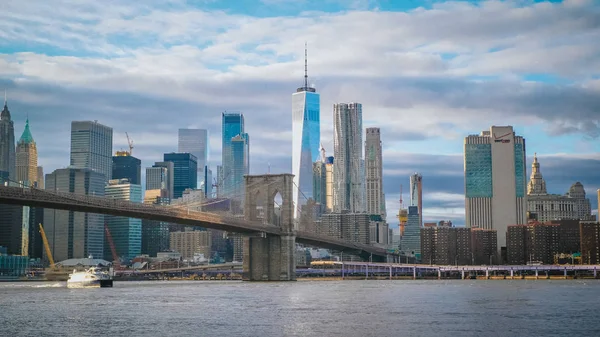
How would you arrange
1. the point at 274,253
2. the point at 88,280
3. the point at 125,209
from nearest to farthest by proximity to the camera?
the point at 125,209, the point at 88,280, the point at 274,253

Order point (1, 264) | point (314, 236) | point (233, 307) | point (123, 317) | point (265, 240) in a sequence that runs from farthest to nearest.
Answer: point (1, 264) → point (314, 236) → point (265, 240) → point (233, 307) → point (123, 317)

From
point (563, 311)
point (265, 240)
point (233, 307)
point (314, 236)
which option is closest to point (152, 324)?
point (233, 307)

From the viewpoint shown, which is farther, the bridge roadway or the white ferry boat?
the white ferry boat

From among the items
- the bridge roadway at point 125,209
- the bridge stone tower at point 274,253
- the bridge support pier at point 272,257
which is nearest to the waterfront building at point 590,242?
the bridge roadway at point 125,209

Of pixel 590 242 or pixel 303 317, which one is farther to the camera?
pixel 590 242

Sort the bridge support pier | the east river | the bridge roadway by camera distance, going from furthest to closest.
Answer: the bridge support pier < the bridge roadway < the east river

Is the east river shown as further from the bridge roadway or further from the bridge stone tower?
the bridge stone tower

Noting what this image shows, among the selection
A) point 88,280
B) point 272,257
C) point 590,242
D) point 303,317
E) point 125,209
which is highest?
point 125,209

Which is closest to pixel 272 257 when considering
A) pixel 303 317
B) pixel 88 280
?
pixel 88 280

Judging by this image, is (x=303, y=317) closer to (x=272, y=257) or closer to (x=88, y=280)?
(x=88, y=280)

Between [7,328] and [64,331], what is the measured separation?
2.94 m

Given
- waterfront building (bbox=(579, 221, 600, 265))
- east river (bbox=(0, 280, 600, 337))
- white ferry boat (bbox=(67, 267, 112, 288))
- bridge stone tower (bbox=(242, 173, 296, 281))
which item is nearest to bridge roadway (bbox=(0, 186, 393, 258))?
bridge stone tower (bbox=(242, 173, 296, 281))

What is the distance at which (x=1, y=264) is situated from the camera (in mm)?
195750

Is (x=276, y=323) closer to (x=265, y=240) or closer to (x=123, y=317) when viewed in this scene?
(x=123, y=317)
